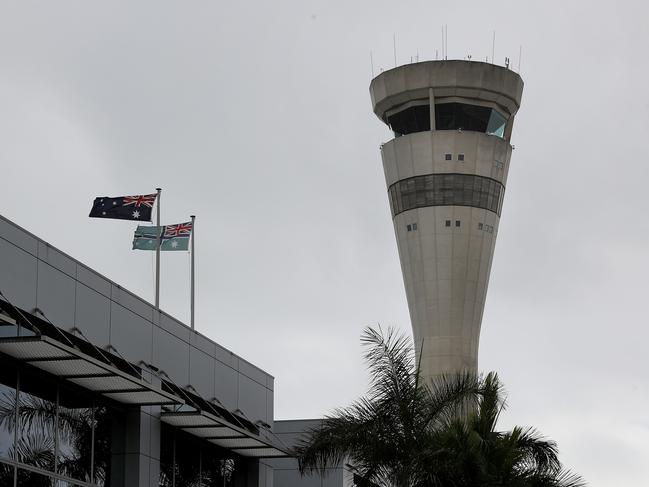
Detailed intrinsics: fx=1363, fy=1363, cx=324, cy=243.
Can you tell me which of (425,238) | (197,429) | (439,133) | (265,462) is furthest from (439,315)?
(197,429)

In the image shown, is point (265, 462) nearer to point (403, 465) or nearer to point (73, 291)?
point (403, 465)

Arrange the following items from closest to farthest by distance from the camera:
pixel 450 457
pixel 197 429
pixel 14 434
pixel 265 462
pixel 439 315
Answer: pixel 14 434 < pixel 450 457 < pixel 197 429 < pixel 265 462 < pixel 439 315

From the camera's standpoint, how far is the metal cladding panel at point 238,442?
3762 cm

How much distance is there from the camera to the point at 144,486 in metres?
32.7

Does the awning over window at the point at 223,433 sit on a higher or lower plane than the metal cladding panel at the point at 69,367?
lower

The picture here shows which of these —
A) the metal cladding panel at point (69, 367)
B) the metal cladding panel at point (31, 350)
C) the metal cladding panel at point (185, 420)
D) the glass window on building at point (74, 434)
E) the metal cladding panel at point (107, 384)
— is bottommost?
the glass window on building at point (74, 434)

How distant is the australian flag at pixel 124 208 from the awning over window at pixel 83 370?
1042 centimetres

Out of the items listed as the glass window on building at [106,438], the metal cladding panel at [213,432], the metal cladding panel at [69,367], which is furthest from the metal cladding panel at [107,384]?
the metal cladding panel at [213,432]

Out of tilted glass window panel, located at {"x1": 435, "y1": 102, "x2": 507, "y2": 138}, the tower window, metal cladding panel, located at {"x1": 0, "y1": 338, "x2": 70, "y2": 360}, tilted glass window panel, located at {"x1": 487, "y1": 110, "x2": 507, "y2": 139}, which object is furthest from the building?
tilted glass window panel, located at {"x1": 487, "y1": 110, "x2": 507, "y2": 139}

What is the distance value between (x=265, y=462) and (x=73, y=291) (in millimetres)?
14224

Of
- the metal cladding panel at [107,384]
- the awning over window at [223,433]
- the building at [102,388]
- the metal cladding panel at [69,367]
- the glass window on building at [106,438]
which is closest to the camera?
the building at [102,388]

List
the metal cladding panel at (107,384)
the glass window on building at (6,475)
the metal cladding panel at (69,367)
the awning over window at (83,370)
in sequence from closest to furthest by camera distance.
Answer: the awning over window at (83,370) → the glass window on building at (6,475) → the metal cladding panel at (69,367) → the metal cladding panel at (107,384)

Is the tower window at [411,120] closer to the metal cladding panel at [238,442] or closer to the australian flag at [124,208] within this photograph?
the australian flag at [124,208]

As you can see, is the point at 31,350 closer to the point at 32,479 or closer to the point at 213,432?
the point at 32,479
